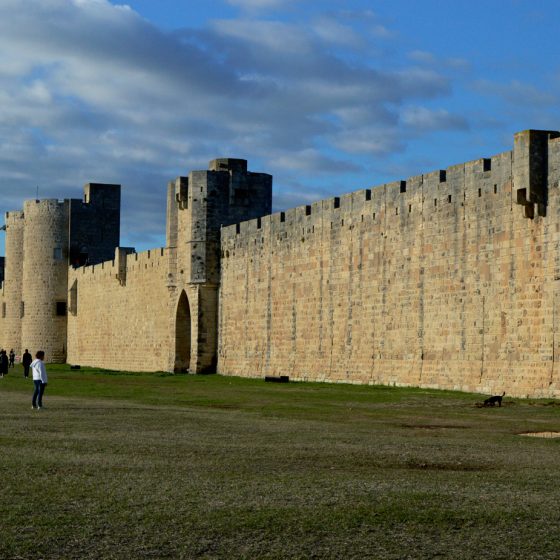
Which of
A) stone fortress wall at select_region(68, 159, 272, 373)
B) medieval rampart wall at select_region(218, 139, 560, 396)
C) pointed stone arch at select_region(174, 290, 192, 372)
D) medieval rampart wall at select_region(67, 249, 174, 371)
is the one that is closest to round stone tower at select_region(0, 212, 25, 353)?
medieval rampart wall at select_region(67, 249, 174, 371)

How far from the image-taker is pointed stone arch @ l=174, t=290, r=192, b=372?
122ft

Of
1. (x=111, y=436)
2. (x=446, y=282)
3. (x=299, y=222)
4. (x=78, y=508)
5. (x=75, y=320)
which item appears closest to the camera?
(x=78, y=508)

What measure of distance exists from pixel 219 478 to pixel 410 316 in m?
16.6

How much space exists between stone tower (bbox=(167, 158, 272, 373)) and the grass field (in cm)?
1960

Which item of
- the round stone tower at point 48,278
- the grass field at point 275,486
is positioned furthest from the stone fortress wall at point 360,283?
the round stone tower at point 48,278

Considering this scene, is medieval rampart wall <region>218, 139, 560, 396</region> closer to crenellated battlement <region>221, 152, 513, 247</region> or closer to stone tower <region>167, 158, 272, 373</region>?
crenellated battlement <region>221, 152, 513, 247</region>

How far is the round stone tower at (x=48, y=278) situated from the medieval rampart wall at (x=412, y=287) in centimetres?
2181

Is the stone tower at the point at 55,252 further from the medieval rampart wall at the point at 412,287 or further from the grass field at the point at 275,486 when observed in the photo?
the grass field at the point at 275,486

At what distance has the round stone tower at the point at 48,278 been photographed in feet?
177

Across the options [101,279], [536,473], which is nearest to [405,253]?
[536,473]

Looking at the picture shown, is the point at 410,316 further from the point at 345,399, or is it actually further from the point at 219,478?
the point at 219,478

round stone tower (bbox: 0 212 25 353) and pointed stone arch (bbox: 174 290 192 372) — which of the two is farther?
round stone tower (bbox: 0 212 25 353)

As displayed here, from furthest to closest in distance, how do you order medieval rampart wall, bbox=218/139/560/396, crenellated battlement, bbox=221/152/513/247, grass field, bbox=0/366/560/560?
crenellated battlement, bbox=221/152/513/247, medieval rampart wall, bbox=218/139/560/396, grass field, bbox=0/366/560/560

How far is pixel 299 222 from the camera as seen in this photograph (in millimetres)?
30141
